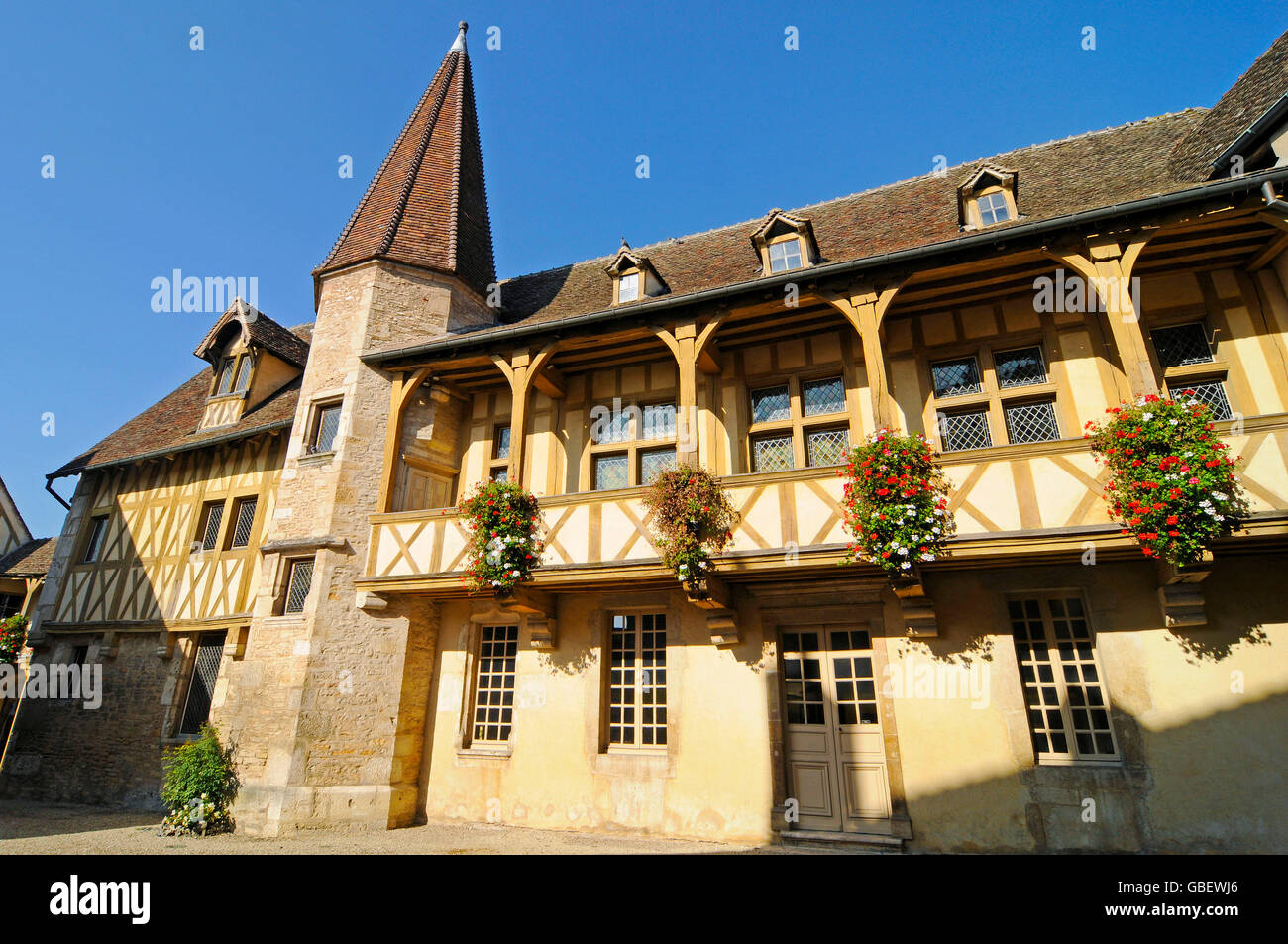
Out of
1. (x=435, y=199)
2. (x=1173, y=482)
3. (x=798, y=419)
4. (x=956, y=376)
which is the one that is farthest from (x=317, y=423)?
(x=1173, y=482)

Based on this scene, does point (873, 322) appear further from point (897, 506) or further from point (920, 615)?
point (920, 615)

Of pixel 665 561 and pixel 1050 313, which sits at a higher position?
pixel 1050 313

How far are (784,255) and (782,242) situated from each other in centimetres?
18

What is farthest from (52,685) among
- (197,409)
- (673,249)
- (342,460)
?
(673,249)

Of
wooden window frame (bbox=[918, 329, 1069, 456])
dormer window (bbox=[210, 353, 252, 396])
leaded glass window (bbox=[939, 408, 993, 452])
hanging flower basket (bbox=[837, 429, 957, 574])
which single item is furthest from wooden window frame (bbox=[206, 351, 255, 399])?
leaded glass window (bbox=[939, 408, 993, 452])

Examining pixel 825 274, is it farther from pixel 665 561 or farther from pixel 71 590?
pixel 71 590

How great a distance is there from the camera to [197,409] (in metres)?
14.9

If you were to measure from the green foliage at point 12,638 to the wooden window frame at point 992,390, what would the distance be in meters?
16.8

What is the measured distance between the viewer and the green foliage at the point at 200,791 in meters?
8.38

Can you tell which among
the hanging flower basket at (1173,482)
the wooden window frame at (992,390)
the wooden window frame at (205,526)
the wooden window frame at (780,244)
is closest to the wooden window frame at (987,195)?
the wooden window frame at (992,390)

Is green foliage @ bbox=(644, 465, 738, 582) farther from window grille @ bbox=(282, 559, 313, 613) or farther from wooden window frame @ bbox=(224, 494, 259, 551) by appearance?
wooden window frame @ bbox=(224, 494, 259, 551)

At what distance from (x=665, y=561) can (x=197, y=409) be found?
12841 mm

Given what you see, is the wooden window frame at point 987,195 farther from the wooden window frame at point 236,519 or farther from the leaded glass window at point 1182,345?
the wooden window frame at point 236,519

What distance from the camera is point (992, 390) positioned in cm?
800
